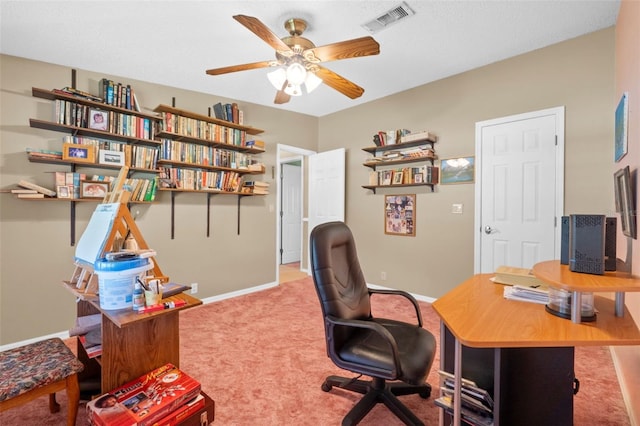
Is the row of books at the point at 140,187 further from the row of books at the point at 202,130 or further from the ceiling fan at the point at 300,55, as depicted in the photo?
the ceiling fan at the point at 300,55

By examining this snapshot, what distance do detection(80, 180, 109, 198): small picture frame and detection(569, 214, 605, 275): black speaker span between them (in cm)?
372

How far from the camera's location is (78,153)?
9.28 ft

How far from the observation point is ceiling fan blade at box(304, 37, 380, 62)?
1904 mm

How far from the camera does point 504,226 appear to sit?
311 cm

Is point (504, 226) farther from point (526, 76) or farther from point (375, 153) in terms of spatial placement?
point (375, 153)

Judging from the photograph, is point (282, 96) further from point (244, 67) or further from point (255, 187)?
point (255, 187)

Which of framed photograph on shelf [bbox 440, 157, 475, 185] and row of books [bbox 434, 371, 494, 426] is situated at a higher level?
framed photograph on shelf [bbox 440, 157, 475, 185]

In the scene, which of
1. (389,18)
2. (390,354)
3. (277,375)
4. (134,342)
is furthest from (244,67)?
(277,375)

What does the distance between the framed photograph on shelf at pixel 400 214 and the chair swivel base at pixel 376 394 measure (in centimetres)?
227

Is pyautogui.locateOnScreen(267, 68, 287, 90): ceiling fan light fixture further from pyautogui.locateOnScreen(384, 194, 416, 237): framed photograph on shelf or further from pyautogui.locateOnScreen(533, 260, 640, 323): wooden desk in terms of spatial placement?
pyautogui.locateOnScreen(384, 194, 416, 237): framed photograph on shelf

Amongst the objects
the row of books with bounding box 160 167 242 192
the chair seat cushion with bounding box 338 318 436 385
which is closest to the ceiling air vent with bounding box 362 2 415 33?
the chair seat cushion with bounding box 338 318 436 385

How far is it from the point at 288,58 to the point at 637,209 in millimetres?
2303

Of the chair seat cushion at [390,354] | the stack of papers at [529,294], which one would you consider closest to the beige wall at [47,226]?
the chair seat cushion at [390,354]

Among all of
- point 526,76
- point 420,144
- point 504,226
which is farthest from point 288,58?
point 504,226
